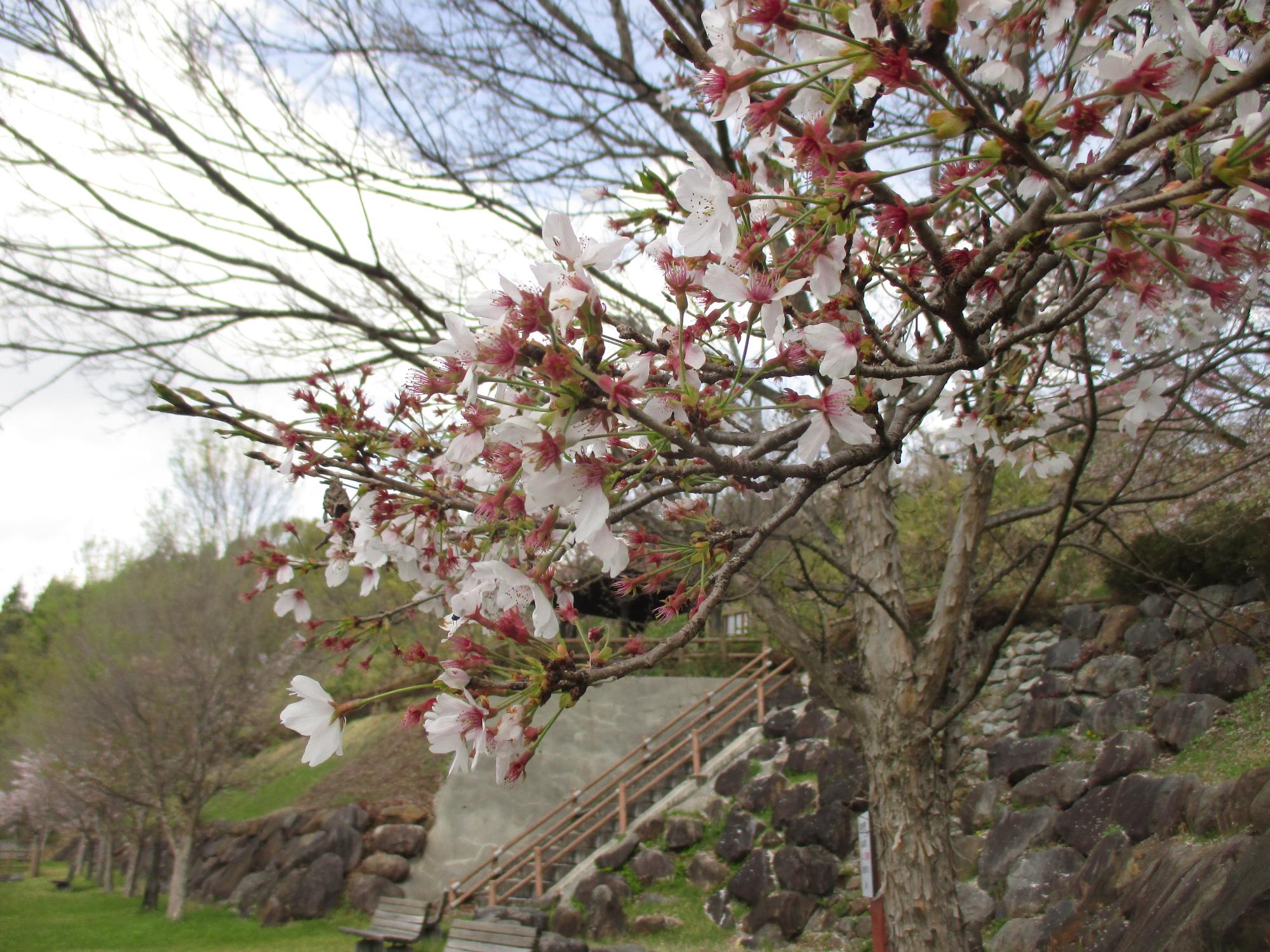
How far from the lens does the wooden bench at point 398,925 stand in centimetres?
769

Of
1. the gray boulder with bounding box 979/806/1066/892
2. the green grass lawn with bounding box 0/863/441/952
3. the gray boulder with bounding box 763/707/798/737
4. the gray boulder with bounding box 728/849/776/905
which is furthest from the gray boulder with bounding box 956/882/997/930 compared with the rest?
the green grass lawn with bounding box 0/863/441/952

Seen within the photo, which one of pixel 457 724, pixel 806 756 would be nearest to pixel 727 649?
pixel 806 756

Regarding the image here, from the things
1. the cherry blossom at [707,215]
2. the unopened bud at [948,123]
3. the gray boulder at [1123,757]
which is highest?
the cherry blossom at [707,215]

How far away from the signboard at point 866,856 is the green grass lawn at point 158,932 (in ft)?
21.4

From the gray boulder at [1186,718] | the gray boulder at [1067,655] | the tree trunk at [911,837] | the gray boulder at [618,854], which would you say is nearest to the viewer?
the tree trunk at [911,837]

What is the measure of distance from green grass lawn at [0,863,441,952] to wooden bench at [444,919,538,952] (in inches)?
45.2

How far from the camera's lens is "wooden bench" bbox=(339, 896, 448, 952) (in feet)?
25.2

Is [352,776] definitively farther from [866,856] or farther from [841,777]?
[866,856]

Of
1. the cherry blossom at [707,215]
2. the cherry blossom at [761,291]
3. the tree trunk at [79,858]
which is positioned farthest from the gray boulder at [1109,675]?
the tree trunk at [79,858]

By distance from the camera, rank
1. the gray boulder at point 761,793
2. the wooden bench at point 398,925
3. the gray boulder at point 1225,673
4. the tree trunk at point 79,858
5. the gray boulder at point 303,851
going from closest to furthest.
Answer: the gray boulder at point 1225,673 → the wooden bench at point 398,925 → the gray boulder at point 761,793 → the gray boulder at point 303,851 → the tree trunk at point 79,858

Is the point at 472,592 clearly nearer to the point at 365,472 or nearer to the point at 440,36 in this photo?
the point at 365,472

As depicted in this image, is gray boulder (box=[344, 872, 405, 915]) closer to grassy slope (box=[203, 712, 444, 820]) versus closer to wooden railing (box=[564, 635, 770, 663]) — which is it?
grassy slope (box=[203, 712, 444, 820])

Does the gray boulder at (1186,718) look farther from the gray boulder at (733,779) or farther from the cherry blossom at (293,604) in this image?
the cherry blossom at (293,604)

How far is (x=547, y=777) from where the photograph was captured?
1122 centimetres
